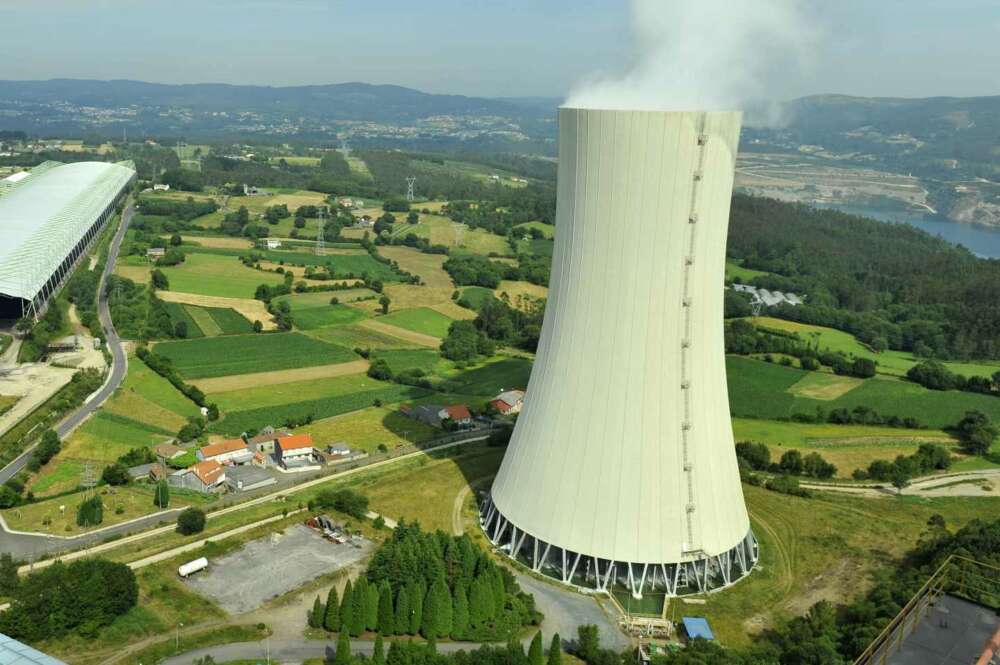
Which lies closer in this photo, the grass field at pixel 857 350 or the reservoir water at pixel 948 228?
the grass field at pixel 857 350

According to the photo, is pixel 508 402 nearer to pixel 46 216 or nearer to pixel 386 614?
pixel 386 614

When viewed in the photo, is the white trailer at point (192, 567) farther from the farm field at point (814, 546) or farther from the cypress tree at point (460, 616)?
the farm field at point (814, 546)

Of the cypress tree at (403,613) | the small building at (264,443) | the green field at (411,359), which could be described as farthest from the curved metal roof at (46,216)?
the cypress tree at (403,613)

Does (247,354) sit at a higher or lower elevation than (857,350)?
higher

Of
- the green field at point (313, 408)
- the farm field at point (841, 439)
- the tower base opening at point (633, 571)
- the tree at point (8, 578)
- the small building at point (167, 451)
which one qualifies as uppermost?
the tower base opening at point (633, 571)

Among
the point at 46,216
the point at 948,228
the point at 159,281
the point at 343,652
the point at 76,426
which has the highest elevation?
the point at 46,216

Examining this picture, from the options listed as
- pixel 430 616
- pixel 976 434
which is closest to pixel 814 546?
pixel 430 616

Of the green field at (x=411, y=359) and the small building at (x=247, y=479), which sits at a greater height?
the small building at (x=247, y=479)
